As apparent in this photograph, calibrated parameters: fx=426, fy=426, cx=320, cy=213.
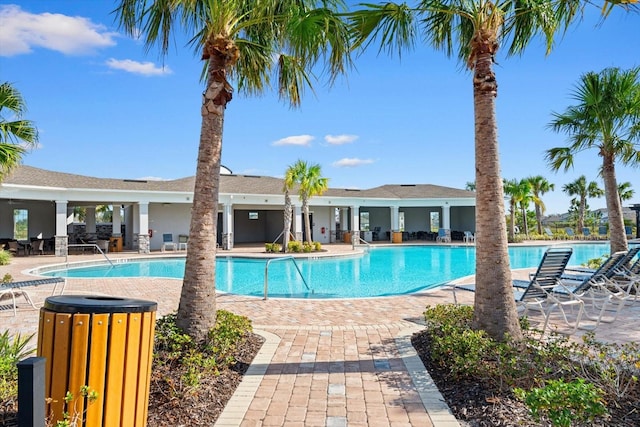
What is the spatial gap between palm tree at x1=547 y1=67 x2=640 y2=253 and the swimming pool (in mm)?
5213

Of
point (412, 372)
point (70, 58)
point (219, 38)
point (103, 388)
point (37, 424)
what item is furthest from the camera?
point (70, 58)

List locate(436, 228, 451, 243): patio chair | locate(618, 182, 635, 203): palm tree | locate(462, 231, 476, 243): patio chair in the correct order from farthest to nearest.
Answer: locate(618, 182, 635, 203): palm tree, locate(436, 228, 451, 243): patio chair, locate(462, 231, 476, 243): patio chair

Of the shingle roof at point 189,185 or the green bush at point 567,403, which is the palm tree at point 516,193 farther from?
the green bush at point 567,403

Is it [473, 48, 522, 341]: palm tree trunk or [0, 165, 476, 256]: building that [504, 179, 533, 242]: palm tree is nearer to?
[0, 165, 476, 256]: building

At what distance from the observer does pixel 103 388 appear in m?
2.68

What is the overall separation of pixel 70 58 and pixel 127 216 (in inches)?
723

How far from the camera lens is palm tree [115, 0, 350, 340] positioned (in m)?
4.90

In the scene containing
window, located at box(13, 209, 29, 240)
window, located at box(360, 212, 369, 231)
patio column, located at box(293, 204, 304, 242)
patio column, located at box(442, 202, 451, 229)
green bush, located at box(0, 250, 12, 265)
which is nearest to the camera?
→ green bush, located at box(0, 250, 12, 265)

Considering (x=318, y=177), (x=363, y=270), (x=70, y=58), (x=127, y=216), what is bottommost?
(x=363, y=270)

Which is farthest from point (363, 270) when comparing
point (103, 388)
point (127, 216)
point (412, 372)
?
point (127, 216)

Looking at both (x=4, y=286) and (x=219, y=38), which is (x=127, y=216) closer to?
(x=4, y=286)

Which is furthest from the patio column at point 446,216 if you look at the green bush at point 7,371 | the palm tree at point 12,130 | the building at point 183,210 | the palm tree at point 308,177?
the green bush at point 7,371

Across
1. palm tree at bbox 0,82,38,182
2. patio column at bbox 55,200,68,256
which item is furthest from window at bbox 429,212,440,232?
palm tree at bbox 0,82,38,182

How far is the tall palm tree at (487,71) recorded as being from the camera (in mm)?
4906
